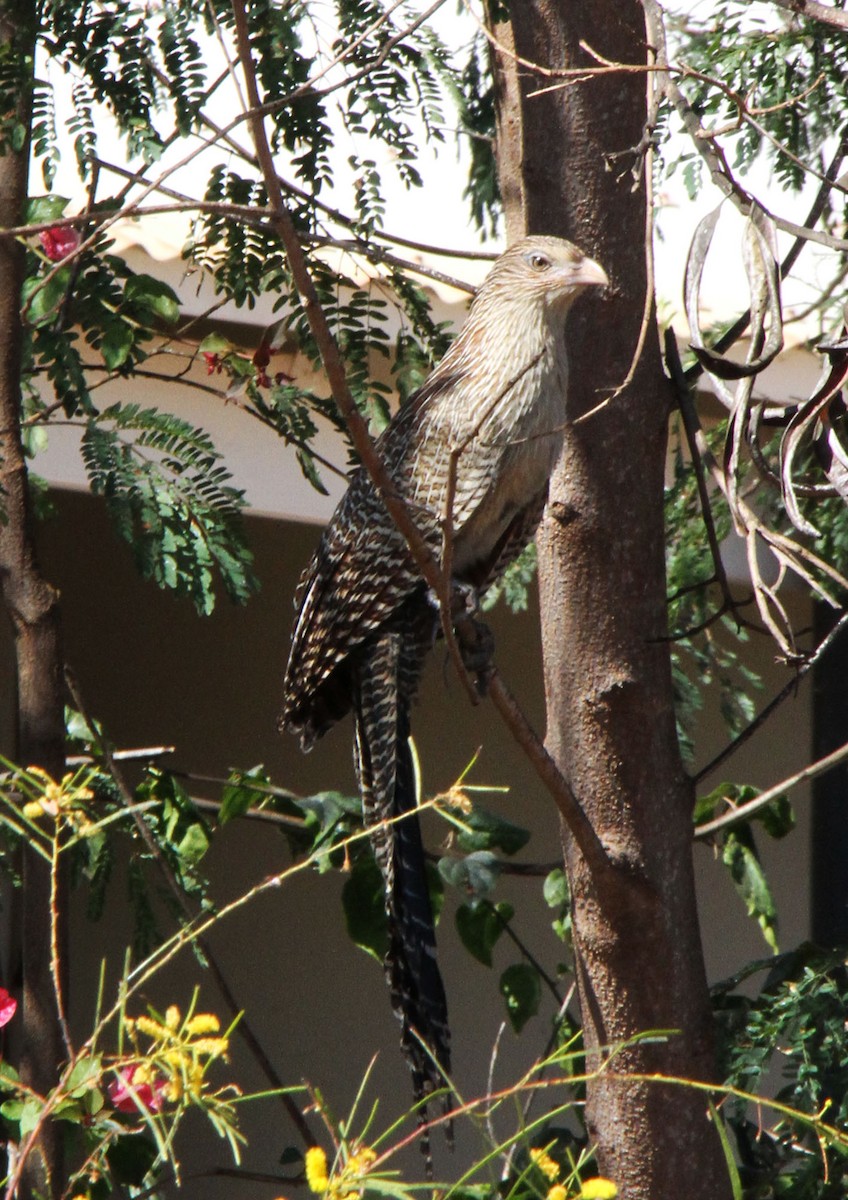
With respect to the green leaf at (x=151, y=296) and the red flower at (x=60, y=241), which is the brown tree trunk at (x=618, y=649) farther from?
the red flower at (x=60, y=241)

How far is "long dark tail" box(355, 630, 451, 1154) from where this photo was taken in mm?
2447

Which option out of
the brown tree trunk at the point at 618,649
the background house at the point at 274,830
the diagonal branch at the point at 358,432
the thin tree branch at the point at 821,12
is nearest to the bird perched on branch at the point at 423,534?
the brown tree trunk at the point at 618,649

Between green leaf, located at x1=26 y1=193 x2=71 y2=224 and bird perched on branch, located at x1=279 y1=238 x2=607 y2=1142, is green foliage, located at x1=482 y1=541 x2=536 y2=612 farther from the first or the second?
green leaf, located at x1=26 y1=193 x2=71 y2=224

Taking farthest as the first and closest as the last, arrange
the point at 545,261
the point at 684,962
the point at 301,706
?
1. the point at 301,706
2. the point at 545,261
3. the point at 684,962

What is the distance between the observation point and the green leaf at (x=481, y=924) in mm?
2947

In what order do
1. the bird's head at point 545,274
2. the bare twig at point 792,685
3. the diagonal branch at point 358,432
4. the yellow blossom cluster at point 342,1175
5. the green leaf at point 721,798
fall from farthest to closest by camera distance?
1. the green leaf at point 721,798
2. the bird's head at point 545,274
3. the bare twig at point 792,685
4. the diagonal branch at point 358,432
5. the yellow blossom cluster at point 342,1175

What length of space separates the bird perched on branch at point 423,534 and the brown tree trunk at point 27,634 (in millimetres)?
556

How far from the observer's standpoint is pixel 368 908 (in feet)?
9.37

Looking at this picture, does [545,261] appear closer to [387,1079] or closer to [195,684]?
[195,684]

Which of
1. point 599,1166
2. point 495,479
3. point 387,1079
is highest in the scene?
point 495,479

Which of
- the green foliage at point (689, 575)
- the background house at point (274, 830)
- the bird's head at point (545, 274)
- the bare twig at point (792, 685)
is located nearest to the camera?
the bare twig at point (792, 685)

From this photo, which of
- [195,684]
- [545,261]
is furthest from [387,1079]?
[545,261]

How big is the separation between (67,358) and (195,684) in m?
2.94

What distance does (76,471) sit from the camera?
12.0 ft
